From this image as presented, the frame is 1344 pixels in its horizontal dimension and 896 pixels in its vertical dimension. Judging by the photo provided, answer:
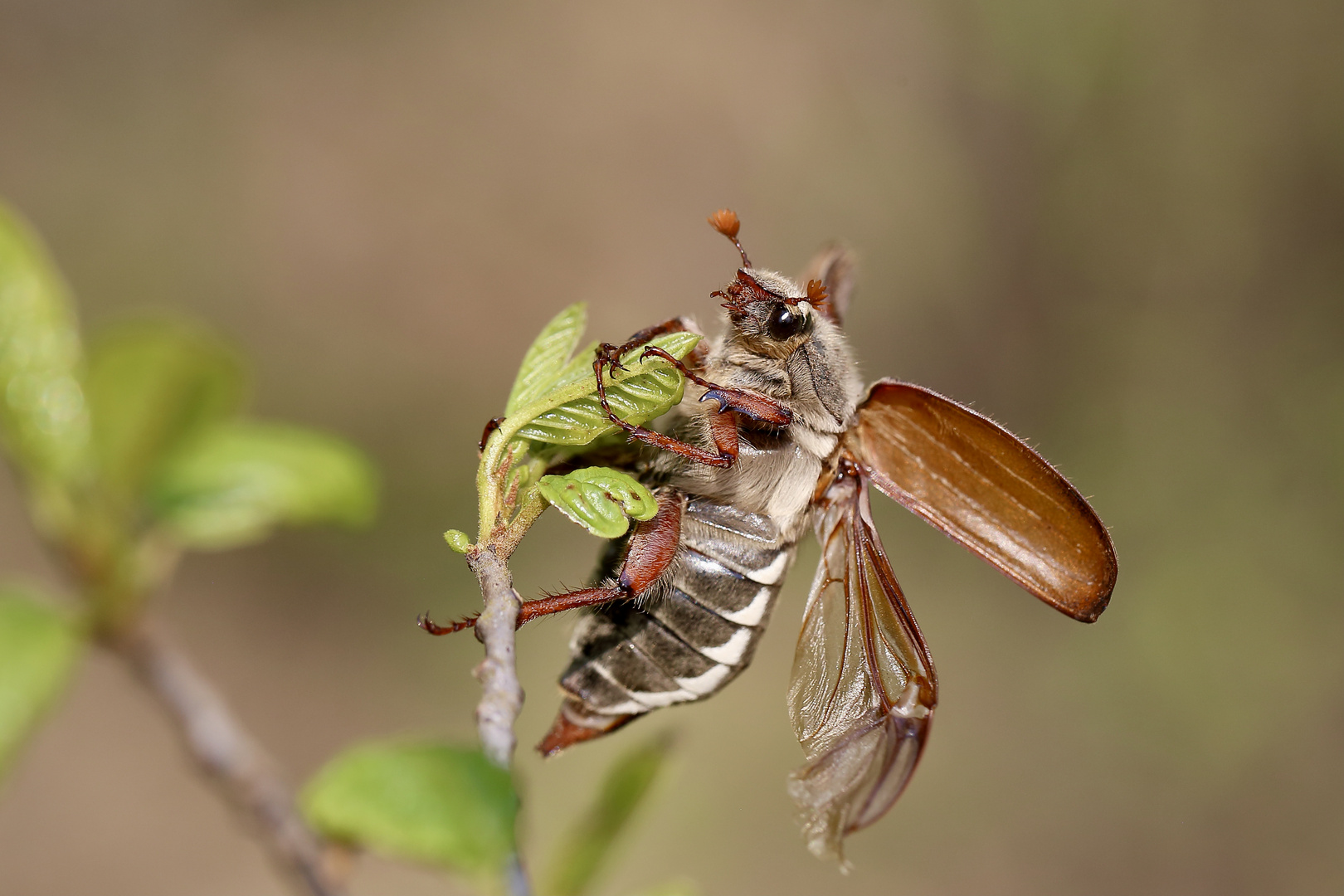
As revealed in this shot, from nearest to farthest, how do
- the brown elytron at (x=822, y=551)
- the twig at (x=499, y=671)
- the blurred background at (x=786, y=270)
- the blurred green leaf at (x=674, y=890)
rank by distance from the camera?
the twig at (x=499, y=671) → the blurred green leaf at (x=674, y=890) → the brown elytron at (x=822, y=551) → the blurred background at (x=786, y=270)

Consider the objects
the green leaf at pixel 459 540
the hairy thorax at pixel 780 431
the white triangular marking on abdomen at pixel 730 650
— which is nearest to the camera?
the green leaf at pixel 459 540

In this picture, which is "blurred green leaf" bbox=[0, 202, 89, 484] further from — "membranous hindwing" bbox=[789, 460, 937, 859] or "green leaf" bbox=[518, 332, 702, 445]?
"membranous hindwing" bbox=[789, 460, 937, 859]

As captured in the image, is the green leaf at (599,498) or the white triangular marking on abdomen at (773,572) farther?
the white triangular marking on abdomen at (773,572)

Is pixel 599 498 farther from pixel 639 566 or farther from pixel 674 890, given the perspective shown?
pixel 674 890

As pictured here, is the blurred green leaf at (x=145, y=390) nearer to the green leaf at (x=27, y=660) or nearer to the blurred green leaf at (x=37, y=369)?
the blurred green leaf at (x=37, y=369)

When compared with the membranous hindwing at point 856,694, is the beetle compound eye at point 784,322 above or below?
above

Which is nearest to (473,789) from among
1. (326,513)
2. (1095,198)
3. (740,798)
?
(326,513)

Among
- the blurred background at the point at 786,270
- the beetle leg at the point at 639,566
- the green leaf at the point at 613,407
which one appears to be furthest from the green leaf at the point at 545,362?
the blurred background at the point at 786,270
